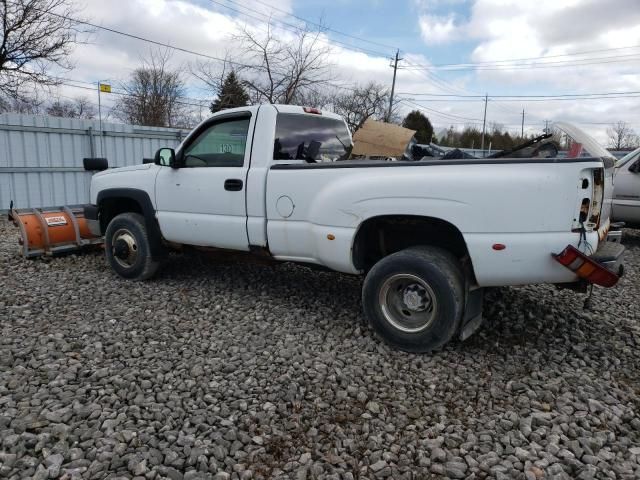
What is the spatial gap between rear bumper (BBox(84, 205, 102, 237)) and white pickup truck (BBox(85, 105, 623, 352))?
67 cm

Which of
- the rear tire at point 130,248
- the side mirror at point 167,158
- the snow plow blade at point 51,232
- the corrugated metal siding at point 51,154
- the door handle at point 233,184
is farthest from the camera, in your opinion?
the corrugated metal siding at point 51,154

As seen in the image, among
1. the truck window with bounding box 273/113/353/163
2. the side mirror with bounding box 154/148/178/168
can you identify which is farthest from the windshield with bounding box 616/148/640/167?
the side mirror with bounding box 154/148/178/168

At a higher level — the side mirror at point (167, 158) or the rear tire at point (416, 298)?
the side mirror at point (167, 158)

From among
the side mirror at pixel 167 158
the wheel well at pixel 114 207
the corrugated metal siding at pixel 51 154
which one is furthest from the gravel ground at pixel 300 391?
the corrugated metal siding at pixel 51 154

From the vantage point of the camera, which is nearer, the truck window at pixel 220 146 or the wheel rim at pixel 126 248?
the truck window at pixel 220 146

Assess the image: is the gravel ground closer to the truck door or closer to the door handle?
the truck door

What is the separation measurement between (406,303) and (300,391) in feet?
3.63

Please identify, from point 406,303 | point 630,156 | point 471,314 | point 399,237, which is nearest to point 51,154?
point 399,237

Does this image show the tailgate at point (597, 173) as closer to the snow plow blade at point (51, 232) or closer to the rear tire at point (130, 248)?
the rear tire at point (130, 248)

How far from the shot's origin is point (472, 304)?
12.3 ft

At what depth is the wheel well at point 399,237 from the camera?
3.71 metres

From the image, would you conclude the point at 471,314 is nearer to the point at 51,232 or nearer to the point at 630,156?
the point at 51,232

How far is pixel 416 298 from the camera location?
12.1 ft

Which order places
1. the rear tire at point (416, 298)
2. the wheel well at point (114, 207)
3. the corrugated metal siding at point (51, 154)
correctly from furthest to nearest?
the corrugated metal siding at point (51, 154) < the wheel well at point (114, 207) < the rear tire at point (416, 298)
